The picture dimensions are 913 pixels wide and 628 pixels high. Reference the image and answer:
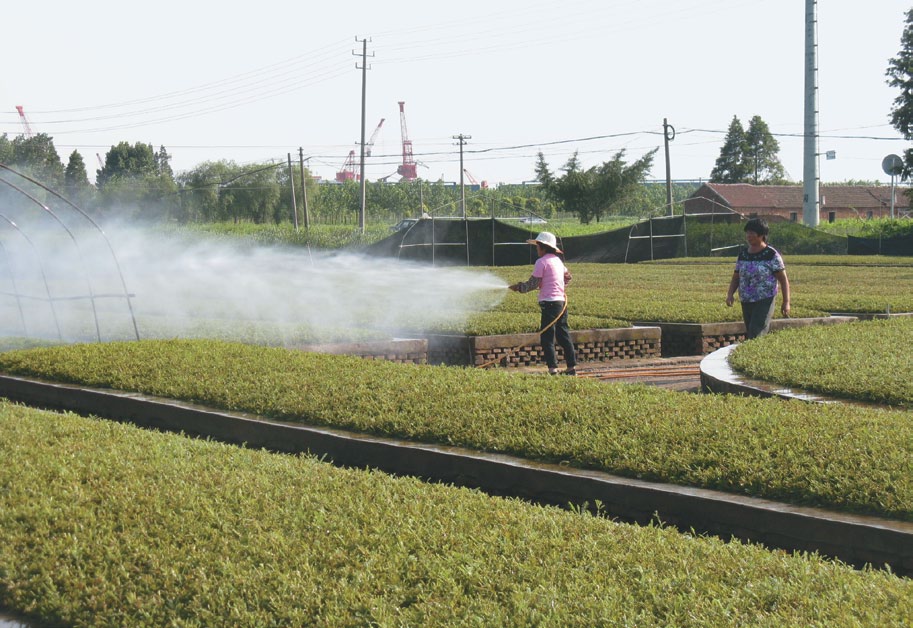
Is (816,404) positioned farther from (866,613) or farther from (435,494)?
(866,613)

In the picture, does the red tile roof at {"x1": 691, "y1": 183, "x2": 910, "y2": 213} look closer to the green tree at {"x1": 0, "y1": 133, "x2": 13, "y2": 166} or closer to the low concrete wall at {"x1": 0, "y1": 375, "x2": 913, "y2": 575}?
the green tree at {"x1": 0, "y1": 133, "x2": 13, "y2": 166}

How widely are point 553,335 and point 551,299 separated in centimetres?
44

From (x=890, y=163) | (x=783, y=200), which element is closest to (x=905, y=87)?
(x=890, y=163)

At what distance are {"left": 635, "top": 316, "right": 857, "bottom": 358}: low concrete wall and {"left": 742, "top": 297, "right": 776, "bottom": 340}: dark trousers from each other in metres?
2.60

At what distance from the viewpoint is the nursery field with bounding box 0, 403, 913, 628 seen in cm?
413

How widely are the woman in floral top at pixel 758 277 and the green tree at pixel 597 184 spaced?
176ft

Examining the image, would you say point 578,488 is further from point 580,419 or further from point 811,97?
point 811,97

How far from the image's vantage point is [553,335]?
12344 millimetres

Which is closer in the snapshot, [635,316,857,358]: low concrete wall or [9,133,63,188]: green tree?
[635,316,857,358]: low concrete wall

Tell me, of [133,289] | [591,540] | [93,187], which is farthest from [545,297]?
[93,187]

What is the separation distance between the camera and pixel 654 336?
14.8 m

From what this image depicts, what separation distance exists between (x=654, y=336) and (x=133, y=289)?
46.5 ft

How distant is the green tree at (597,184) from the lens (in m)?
64.9

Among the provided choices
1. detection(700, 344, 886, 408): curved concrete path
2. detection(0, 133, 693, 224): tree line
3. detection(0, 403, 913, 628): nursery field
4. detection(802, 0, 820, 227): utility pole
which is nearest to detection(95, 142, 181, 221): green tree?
detection(0, 133, 693, 224): tree line
